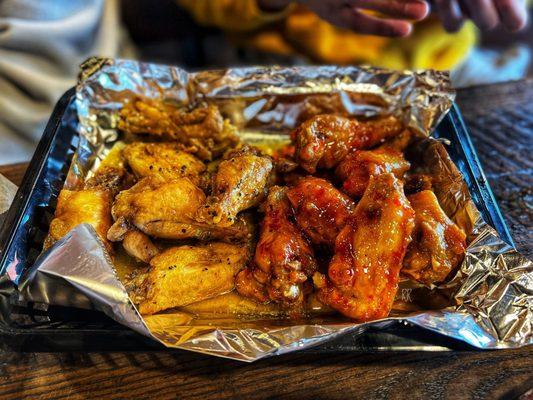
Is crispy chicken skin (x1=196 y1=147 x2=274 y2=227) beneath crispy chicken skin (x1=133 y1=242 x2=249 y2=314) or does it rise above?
above

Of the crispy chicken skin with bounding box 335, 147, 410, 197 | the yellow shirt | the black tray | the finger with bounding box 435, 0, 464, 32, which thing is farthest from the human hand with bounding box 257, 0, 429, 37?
the black tray

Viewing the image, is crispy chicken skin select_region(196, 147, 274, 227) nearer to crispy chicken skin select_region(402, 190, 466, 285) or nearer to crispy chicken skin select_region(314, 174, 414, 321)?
crispy chicken skin select_region(314, 174, 414, 321)

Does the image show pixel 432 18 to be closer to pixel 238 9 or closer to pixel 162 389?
pixel 238 9

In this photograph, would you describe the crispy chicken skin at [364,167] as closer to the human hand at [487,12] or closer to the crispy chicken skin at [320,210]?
the crispy chicken skin at [320,210]

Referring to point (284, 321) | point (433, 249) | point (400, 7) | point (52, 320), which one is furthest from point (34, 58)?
point (433, 249)

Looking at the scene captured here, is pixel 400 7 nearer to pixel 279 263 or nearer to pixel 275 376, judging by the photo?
pixel 279 263
